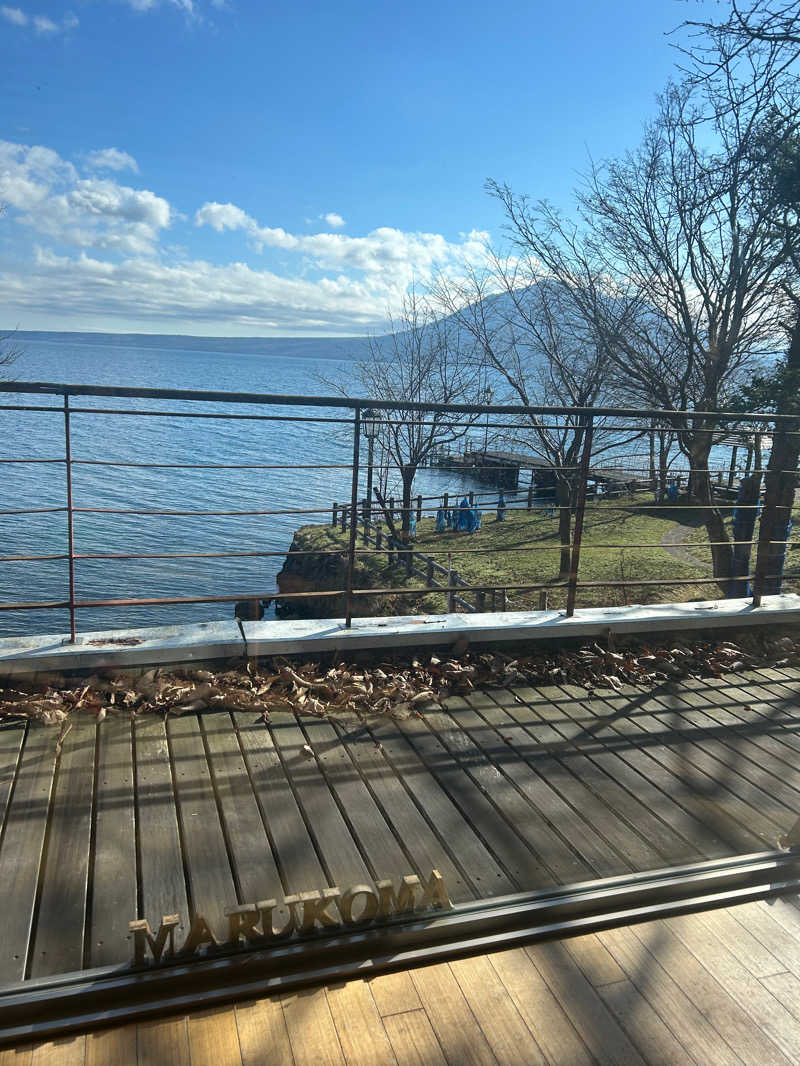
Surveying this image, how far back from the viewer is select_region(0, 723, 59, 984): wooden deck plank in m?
1.92

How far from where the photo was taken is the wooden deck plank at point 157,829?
2.12m

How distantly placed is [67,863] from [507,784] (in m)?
1.50

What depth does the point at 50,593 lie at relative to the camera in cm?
2028

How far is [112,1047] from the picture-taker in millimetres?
1706

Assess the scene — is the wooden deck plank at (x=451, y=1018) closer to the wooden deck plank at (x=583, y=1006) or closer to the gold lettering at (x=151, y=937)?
the wooden deck plank at (x=583, y=1006)

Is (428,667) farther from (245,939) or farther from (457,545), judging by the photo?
(457,545)

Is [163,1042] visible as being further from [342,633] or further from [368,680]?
[342,633]

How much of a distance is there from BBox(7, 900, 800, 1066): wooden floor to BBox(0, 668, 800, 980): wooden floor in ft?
0.82

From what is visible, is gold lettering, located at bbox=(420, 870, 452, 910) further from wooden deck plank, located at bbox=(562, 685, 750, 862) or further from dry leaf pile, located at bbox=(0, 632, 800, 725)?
dry leaf pile, located at bbox=(0, 632, 800, 725)

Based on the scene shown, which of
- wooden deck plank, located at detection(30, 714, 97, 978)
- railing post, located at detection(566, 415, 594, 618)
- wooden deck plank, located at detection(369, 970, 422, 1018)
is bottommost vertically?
wooden deck plank, located at detection(369, 970, 422, 1018)

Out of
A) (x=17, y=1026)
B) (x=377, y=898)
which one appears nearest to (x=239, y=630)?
(x=377, y=898)

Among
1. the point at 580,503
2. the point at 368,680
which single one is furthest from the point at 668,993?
the point at 580,503

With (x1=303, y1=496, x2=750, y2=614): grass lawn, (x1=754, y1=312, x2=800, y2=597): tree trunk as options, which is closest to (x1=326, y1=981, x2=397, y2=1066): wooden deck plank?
(x1=754, y1=312, x2=800, y2=597): tree trunk

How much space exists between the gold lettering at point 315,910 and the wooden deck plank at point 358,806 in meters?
0.25
